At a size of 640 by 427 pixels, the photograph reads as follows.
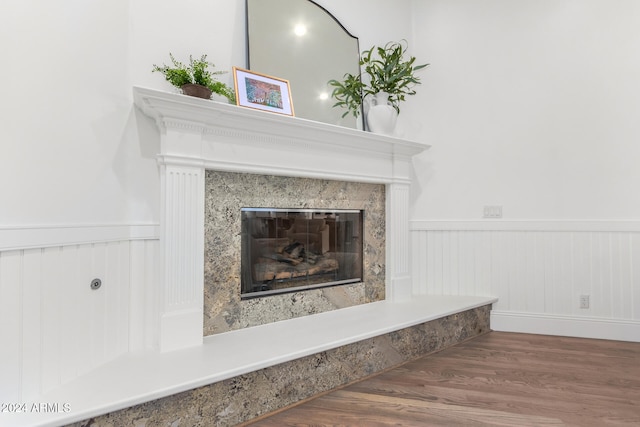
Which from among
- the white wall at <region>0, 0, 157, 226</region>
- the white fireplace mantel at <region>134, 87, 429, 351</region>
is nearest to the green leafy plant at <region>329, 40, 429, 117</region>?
the white fireplace mantel at <region>134, 87, 429, 351</region>

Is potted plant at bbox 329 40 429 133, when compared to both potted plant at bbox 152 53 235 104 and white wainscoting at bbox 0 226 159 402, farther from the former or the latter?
white wainscoting at bbox 0 226 159 402

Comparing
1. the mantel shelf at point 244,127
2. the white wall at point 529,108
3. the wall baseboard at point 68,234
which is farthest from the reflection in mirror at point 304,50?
the wall baseboard at point 68,234

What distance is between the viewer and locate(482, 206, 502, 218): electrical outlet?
3.35 metres

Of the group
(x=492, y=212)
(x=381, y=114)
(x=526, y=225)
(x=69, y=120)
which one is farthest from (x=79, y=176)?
(x=526, y=225)

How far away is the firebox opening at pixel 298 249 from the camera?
2457mm

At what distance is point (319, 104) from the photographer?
2.90 meters

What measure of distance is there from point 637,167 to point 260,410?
317 cm

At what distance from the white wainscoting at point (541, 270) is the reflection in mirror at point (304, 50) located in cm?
138

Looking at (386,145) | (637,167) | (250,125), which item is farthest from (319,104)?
(637,167)

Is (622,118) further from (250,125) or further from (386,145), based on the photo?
(250,125)

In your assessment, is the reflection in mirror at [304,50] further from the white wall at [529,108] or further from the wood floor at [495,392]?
the wood floor at [495,392]

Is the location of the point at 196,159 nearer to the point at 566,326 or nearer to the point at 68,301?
the point at 68,301

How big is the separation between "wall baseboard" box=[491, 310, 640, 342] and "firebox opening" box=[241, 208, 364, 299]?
133 cm

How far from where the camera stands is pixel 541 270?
10.6 feet
